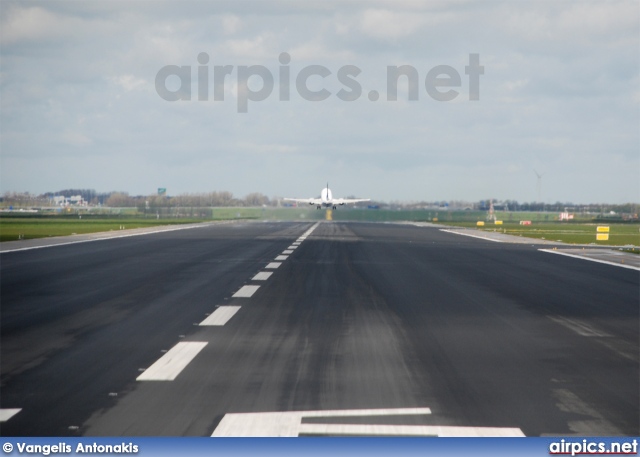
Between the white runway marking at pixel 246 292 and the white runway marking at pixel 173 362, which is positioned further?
the white runway marking at pixel 246 292

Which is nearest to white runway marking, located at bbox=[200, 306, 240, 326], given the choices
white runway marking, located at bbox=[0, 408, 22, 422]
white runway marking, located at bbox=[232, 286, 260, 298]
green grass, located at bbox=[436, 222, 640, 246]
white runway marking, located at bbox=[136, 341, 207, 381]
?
white runway marking, located at bbox=[136, 341, 207, 381]

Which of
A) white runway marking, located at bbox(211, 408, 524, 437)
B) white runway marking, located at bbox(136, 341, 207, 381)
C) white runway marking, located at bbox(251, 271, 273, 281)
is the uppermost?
white runway marking, located at bbox(211, 408, 524, 437)

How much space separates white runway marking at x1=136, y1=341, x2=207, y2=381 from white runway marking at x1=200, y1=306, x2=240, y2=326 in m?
1.68

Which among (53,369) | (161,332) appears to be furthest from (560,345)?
(53,369)

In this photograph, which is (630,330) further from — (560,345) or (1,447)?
(1,447)

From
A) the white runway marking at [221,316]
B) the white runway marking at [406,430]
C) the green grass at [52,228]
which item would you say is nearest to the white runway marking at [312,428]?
the white runway marking at [406,430]

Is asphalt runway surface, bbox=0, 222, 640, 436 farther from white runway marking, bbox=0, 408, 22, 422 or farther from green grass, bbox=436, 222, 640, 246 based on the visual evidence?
green grass, bbox=436, 222, 640, 246

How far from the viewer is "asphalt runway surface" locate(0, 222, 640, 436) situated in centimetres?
613

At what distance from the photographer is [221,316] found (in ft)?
39.2

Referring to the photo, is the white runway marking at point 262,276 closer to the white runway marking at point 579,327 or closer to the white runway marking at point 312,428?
the white runway marking at point 579,327

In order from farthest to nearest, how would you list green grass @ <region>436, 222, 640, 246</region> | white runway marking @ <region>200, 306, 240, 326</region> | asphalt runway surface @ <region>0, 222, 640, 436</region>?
green grass @ <region>436, 222, 640, 246</region>, white runway marking @ <region>200, 306, 240, 326</region>, asphalt runway surface @ <region>0, 222, 640, 436</region>

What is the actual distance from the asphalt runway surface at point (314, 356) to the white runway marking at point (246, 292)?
0.04m

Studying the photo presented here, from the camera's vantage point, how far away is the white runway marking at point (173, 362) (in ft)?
25.1

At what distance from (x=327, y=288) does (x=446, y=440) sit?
11.1 meters
